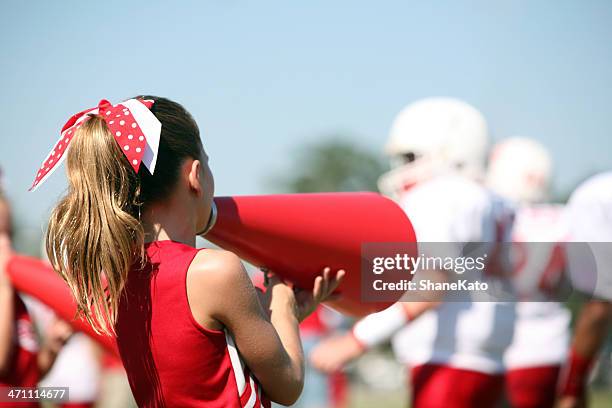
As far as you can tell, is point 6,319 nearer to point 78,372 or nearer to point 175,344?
point 175,344

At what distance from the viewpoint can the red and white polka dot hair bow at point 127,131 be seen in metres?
1.66

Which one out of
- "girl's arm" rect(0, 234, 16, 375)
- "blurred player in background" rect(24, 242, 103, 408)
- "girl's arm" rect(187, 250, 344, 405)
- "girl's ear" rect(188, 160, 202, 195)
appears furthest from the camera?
"blurred player in background" rect(24, 242, 103, 408)

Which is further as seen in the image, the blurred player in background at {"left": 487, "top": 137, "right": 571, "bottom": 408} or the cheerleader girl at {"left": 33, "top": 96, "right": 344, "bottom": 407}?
the blurred player in background at {"left": 487, "top": 137, "right": 571, "bottom": 408}

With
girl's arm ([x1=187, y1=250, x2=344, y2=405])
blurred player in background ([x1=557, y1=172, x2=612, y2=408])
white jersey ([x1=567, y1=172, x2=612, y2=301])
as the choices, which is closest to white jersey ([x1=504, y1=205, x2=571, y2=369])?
blurred player in background ([x1=557, y1=172, x2=612, y2=408])

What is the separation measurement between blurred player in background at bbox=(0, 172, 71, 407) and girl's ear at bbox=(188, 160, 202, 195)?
1.58 m

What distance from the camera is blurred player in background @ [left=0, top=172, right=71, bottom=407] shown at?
9.81ft

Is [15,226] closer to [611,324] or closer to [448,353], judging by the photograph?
[448,353]

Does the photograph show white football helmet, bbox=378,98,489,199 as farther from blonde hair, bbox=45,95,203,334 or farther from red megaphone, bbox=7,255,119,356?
blonde hair, bbox=45,95,203,334

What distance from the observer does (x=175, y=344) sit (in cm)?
168

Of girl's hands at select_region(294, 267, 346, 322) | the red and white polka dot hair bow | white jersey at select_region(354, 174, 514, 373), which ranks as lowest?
white jersey at select_region(354, 174, 514, 373)

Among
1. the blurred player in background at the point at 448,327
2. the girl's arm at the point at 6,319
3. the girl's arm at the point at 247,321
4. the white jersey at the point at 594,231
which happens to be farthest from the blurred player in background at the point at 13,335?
the white jersey at the point at 594,231

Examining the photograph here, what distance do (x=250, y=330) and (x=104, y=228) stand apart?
37cm

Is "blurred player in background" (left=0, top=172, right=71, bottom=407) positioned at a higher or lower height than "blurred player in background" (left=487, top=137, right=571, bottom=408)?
higher

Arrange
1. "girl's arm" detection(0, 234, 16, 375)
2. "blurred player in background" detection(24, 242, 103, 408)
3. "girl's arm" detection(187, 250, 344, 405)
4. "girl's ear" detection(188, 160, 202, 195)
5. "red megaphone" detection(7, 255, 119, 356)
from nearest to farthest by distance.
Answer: "girl's arm" detection(187, 250, 344, 405) < "girl's ear" detection(188, 160, 202, 195) < "red megaphone" detection(7, 255, 119, 356) < "girl's arm" detection(0, 234, 16, 375) < "blurred player in background" detection(24, 242, 103, 408)
